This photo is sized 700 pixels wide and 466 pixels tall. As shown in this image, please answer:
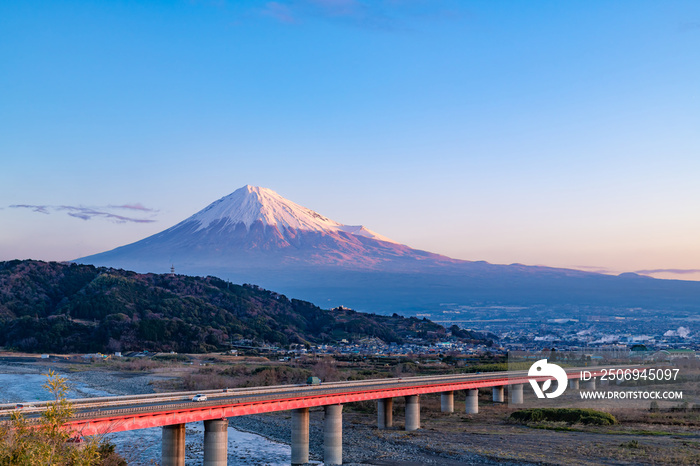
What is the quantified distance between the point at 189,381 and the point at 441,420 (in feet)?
115

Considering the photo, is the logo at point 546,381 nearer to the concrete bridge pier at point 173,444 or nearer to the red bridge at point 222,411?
the red bridge at point 222,411

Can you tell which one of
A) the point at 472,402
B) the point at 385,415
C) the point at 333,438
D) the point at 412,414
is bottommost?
the point at 472,402

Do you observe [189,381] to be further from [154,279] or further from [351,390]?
[154,279]

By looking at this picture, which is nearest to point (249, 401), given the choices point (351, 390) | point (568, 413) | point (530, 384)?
point (351, 390)

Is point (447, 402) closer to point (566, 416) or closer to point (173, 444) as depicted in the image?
point (566, 416)

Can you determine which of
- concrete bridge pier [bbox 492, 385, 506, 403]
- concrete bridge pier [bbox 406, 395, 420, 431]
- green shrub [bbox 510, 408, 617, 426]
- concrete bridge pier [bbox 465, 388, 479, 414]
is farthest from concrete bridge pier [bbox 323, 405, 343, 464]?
concrete bridge pier [bbox 492, 385, 506, 403]

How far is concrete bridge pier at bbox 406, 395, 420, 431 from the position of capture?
168 ft

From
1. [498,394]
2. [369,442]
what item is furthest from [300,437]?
[498,394]

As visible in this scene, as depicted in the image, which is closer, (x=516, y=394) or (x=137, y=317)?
(x=516, y=394)

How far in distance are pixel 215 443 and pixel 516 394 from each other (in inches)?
1487

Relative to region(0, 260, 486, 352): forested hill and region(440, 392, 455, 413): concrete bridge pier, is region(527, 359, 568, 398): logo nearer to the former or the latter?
region(440, 392, 455, 413): concrete bridge pier

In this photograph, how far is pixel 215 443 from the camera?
1384 inches

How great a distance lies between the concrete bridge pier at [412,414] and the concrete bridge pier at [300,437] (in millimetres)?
12473

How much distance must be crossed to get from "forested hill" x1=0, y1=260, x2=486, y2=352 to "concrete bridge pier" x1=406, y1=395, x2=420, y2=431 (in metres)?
91.8
